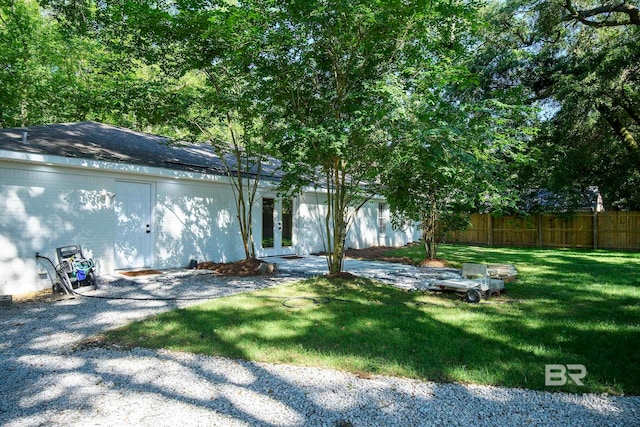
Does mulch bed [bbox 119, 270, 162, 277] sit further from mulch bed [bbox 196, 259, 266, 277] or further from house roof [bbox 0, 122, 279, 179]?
house roof [bbox 0, 122, 279, 179]

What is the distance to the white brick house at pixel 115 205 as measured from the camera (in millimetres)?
6953

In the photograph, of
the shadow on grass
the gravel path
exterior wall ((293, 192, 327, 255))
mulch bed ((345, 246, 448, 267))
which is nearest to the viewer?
the gravel path

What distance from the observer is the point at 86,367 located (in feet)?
11.7

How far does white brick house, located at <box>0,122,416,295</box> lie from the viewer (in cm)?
695

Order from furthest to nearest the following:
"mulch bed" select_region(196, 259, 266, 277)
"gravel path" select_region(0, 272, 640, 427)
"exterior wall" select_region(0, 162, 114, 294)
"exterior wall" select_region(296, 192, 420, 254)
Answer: "exterior wall" select_region(296, 192, 420, 254) < "mulch bed" select_region(196, 259, 266, 277) < "exterior wall" select_region(0, 162, 114, 294) < "gravel path" select_region(0, 272, 640, 427)

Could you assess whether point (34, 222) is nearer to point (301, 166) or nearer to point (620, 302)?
point (301, 166)

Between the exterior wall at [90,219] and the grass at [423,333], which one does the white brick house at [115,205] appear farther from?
the grass at [423,333]

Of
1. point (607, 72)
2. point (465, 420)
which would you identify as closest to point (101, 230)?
point (465, 420)

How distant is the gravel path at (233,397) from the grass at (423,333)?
0.23m

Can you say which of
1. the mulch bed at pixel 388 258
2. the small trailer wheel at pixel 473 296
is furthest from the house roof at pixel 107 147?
the small trailer wheel at pixel 473 296

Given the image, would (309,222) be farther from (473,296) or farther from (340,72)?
(473,296)

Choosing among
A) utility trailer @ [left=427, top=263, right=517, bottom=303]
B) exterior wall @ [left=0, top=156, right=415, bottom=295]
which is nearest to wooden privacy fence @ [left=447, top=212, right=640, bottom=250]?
utility trailer @ [left=427, top=263, right=517, bottom=303]

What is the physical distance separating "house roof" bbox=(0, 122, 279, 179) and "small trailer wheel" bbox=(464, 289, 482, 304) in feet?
17.8

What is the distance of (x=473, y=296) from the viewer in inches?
240
